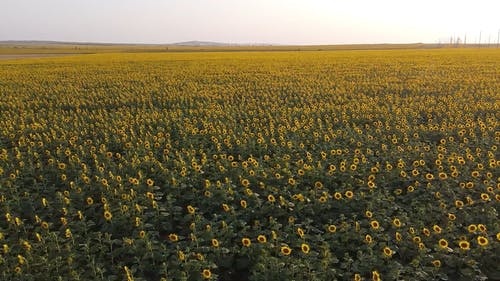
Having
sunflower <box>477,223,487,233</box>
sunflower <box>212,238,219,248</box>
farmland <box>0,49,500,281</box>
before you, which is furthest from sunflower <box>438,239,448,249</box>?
sunflower <box>212,238,219,248</box>

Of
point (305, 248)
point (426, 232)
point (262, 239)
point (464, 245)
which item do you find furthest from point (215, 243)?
point (464, 245)

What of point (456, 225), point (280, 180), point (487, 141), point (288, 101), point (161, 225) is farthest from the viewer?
point (288, 101)

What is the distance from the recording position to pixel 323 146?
7.20 m

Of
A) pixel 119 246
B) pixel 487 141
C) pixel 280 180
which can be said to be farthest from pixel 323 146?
pixel 119 246

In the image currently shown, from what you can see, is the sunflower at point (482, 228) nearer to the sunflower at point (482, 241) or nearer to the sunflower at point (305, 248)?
the sunflower at point (482, 241)

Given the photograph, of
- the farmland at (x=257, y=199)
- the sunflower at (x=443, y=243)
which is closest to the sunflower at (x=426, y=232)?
the farmland at (x=257, y=199)

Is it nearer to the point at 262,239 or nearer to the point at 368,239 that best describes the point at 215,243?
the point at 262,239

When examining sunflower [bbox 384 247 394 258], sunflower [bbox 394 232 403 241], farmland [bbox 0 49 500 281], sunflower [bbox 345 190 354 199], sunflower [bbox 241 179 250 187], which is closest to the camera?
sunflower [bbox 384 247 394 258]

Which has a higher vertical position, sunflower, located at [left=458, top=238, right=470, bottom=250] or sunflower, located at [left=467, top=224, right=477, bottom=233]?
sunflower, located at [left=467, top=224, right=477, bottom=233]

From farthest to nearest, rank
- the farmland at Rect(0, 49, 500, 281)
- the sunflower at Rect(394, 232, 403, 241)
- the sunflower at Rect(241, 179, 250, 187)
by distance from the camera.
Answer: the sunflower at Rect(241, 179, 250, 187), the sunflower at Rect(394, 232, 403, 241), the farmland at Rect(0, 49, 500, 281)

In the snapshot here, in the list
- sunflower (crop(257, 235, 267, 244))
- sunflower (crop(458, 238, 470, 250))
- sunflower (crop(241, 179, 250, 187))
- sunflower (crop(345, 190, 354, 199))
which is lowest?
sunflower (crop(257, 235, 267, 244))

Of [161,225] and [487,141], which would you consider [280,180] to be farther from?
[487,141]

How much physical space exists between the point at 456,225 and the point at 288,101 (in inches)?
322

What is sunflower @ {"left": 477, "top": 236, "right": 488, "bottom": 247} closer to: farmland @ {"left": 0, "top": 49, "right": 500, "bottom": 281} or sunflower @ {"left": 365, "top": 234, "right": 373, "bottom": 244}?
farmland @ {"left": 0, "top": 49, "right": 500, "bottom": 281}
